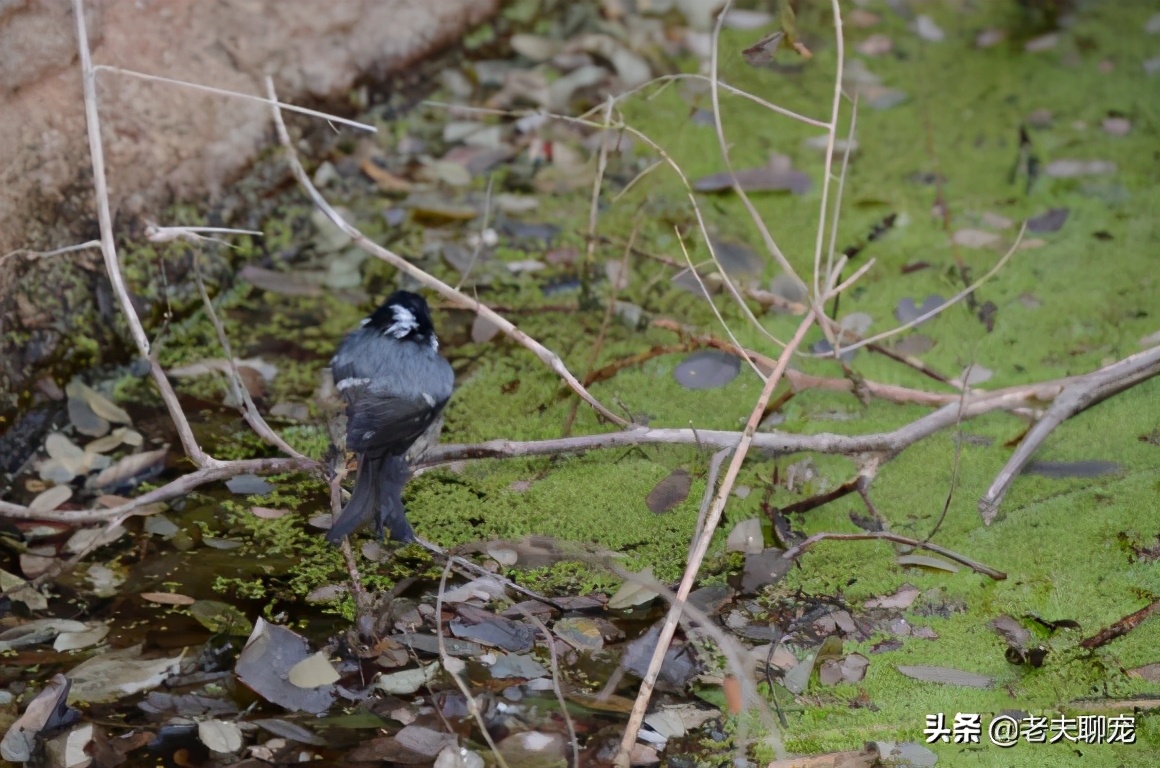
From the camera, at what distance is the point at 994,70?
4562 mm

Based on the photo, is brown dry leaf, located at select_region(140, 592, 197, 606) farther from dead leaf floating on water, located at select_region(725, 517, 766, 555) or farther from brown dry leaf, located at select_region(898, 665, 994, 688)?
brown dry leaf, located at select_region(898, 665, 994, 688)

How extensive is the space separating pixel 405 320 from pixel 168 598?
929 mm

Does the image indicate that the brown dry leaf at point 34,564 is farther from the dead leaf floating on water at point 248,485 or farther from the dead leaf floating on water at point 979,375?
the dead leaf floating on water at point 979,375

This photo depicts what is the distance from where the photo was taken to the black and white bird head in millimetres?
2996

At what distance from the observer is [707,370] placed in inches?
128

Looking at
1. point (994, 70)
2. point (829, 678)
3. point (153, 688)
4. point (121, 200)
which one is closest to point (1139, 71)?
point (994, 70)

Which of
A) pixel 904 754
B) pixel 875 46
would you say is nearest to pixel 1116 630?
pixel 904 754

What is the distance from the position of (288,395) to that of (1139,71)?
3.48 meters

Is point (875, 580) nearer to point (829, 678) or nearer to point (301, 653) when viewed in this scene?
point (829, 678)

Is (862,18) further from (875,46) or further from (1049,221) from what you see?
(1049,221)

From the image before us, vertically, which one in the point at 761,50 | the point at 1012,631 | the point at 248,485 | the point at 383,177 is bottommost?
the point at 1012,631

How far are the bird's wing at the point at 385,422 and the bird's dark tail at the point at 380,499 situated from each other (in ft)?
0.10

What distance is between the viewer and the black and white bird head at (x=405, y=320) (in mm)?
2996

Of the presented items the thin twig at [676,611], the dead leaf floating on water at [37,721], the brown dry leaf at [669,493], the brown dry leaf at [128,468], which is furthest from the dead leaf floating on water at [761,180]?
the dead leaf floating on water at [37,721]
